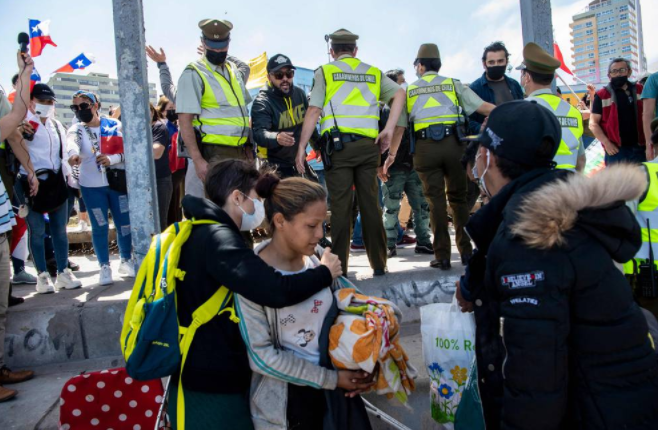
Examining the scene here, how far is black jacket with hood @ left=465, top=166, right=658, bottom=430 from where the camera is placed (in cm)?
156

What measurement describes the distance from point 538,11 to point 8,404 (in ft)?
16.6

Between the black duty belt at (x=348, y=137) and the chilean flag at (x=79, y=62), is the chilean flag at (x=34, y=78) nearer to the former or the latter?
the chilean flag at (x=79, y=62)

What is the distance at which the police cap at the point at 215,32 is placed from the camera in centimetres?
445

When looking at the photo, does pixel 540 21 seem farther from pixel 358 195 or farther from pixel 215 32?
pixel 215 32

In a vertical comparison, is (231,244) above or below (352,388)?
above

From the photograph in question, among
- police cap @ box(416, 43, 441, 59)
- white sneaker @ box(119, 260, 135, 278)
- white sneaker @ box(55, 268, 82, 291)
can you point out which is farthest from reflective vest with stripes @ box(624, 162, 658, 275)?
white sneaker @ box(55, 268, 82, 291)

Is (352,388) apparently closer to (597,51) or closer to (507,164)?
(507,164)

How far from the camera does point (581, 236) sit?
1.61 m

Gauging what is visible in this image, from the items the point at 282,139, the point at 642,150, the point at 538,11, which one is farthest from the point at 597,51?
the point at 282,139

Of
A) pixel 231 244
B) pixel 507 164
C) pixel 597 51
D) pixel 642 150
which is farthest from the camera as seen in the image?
pixel 597 51

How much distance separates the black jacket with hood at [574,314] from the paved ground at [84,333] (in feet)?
4.70

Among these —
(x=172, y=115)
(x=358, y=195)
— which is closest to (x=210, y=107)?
(x=358, y=195)

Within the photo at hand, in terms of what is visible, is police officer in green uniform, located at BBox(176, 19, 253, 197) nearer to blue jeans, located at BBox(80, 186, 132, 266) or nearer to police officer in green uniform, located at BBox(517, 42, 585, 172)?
blue jeans, located at BBox(80, 186, 132, 266)

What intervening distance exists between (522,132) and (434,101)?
2.98 m
